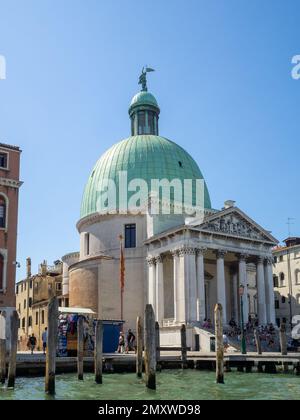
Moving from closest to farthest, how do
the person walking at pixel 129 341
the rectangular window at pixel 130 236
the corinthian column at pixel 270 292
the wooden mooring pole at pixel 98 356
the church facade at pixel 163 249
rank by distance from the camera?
1. the wooden mooring pole at pixel 98 356
2. the person walking at pixel 129 341
3. the church facade at pixel 163 249
4. the corinthian column at pixel 270 292
5. the rectangular window at pixel 130 236

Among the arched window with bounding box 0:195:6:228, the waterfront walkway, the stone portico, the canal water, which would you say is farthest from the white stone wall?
the arched window with bounding box 0:195:6:228

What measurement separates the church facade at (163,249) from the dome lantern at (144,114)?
2.14 m

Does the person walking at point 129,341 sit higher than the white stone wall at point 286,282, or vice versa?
the white stone wall at point 286,282

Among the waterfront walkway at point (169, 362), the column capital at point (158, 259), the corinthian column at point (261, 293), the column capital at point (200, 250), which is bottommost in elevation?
the waterfront walkway at point (169, 362)

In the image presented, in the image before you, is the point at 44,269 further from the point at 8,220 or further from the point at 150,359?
the point at 150,359

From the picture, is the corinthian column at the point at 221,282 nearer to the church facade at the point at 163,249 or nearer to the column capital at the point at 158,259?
the church facade at the point at 163,249

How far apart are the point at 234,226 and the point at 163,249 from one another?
4847mm

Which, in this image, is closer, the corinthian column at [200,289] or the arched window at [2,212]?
the arched window at [2,212]

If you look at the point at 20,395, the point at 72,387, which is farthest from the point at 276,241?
the point at 20,395

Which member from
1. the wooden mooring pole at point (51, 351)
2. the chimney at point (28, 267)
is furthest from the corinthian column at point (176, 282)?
the chimney at point (28, 267)

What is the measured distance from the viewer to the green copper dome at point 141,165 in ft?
127

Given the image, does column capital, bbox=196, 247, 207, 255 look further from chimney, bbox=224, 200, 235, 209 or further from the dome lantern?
the dome lantern

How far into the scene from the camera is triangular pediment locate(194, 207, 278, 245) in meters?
33.7

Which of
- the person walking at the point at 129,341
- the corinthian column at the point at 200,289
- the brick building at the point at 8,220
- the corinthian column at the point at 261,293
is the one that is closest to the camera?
the brick building at the point at 8,220
